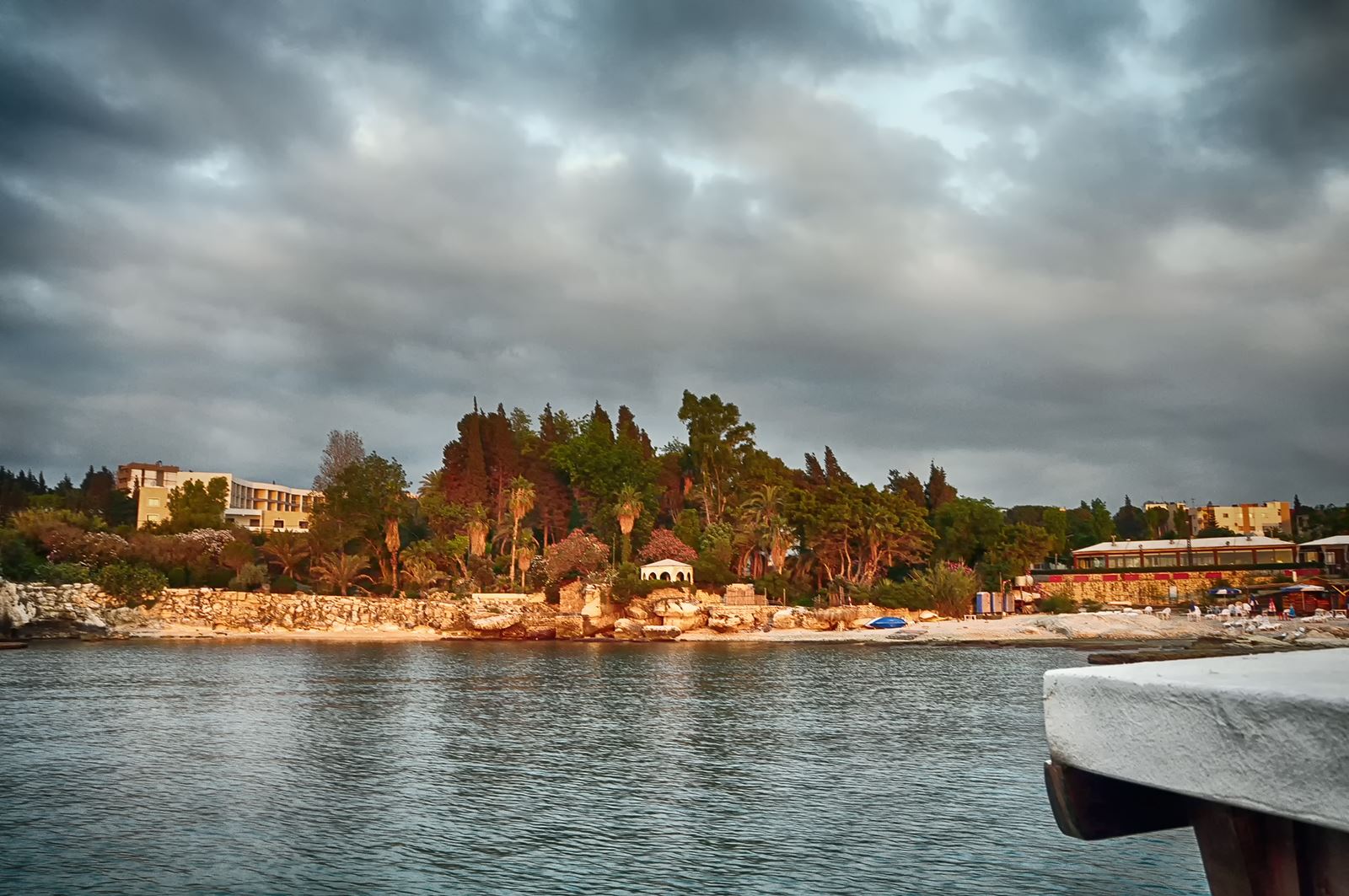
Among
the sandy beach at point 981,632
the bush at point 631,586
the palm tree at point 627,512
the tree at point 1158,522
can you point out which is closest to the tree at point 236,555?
the sandy beach at point 981,632

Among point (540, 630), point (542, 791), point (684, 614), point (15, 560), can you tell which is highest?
point (15, 560)

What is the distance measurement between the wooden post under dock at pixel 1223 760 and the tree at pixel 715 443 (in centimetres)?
7539

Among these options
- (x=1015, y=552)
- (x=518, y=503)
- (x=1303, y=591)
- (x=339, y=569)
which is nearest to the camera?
(x=1303, y=591)

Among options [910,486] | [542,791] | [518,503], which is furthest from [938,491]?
[542,791]

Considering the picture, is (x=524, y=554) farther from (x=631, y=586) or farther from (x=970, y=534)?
(x=970, y=534)

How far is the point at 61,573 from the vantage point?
63500mm

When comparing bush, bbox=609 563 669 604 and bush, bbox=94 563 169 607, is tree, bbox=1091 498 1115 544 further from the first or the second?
bush, bbox=94 563 169 607

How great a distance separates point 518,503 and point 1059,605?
34585 mm

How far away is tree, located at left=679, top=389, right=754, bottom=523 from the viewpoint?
78875 mm

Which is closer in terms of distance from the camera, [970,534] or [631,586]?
[631,586]

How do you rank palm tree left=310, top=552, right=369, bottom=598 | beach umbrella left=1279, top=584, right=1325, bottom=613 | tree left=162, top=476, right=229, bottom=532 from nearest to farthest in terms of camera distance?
beach umbrella left=1279, top=584, right=1325, bottom=613
palm tree left=310, top=552, right=369, bottom=598
tree left=162, top=476, right=229, bottom=532

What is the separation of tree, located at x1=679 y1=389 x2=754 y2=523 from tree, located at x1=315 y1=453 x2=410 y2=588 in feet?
71.4

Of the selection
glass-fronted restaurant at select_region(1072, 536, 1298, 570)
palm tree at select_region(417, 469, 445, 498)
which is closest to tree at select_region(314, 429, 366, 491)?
palm tree at select_region(417, 469, 445, 498)

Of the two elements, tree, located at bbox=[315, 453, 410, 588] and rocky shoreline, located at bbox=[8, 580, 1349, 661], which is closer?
rocky shoreline, located at bbox=[8, 580, 1349, 661]
